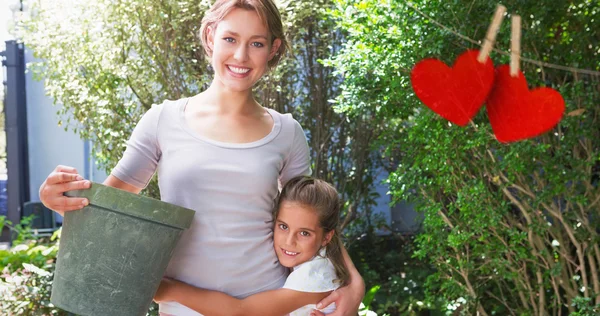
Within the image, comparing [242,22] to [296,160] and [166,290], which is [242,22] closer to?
[296,160]

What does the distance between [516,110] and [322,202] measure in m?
1.78

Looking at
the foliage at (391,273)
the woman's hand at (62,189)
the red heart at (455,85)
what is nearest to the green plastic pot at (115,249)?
the woman's hand at (62,189)

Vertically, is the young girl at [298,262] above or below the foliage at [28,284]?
above

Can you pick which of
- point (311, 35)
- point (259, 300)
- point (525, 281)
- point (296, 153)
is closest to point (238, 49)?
point (296, 153)

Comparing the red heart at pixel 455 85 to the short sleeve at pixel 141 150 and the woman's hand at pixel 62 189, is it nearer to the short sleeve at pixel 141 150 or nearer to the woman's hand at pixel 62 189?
the short sleeve at pixel 141 150

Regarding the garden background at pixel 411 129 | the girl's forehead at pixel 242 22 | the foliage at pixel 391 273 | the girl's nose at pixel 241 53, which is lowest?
the foliage at pixel 391 273

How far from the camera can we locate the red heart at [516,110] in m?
3.63

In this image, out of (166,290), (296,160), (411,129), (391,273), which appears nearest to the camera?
(166,290)

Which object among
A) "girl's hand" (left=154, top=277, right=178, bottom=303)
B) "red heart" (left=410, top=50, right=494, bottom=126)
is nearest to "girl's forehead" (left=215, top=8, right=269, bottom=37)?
"girl's hand" (left=154, top=277, right=178, bottom=303)

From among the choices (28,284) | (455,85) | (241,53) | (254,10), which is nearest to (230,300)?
(241,53)

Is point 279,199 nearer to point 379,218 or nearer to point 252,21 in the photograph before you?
point 252,21

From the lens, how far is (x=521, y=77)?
374 cm

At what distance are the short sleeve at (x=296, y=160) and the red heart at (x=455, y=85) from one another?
1613mm

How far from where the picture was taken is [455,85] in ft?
12.0
